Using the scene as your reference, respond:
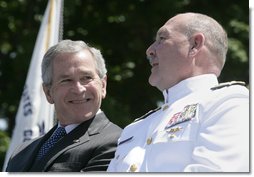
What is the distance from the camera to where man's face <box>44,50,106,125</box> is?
11.5 feet

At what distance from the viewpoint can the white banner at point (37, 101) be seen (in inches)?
208

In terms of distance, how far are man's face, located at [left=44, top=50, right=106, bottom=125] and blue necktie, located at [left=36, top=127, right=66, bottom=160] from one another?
0.04 meters

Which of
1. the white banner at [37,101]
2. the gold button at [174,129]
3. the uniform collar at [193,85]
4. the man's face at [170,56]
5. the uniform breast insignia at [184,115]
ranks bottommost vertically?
the white banner at [37,101]

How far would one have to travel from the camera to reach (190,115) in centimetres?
285

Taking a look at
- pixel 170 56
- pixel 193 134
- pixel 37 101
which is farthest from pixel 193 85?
pixel 37 101

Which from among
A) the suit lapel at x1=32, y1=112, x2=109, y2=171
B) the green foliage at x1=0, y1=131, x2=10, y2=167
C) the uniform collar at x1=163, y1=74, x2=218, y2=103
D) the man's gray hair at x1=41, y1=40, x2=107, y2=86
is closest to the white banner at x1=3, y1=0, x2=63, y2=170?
the man's gray hair at x1=41, y1=40, x2=107, y2=86

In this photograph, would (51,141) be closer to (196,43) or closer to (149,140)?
(149,140)

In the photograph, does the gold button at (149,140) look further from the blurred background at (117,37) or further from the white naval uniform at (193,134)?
the blurred background at (117,37)

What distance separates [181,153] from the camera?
2.77 meters

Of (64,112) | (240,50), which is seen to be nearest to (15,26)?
(240,50)

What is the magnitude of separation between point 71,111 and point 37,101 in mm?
2067

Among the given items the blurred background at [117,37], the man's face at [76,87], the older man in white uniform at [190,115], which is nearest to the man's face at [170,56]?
the older man in white uniform at [190,115]

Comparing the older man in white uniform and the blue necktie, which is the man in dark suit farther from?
the older man in white uniform

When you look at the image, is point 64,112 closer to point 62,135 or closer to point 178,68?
point 62,135
